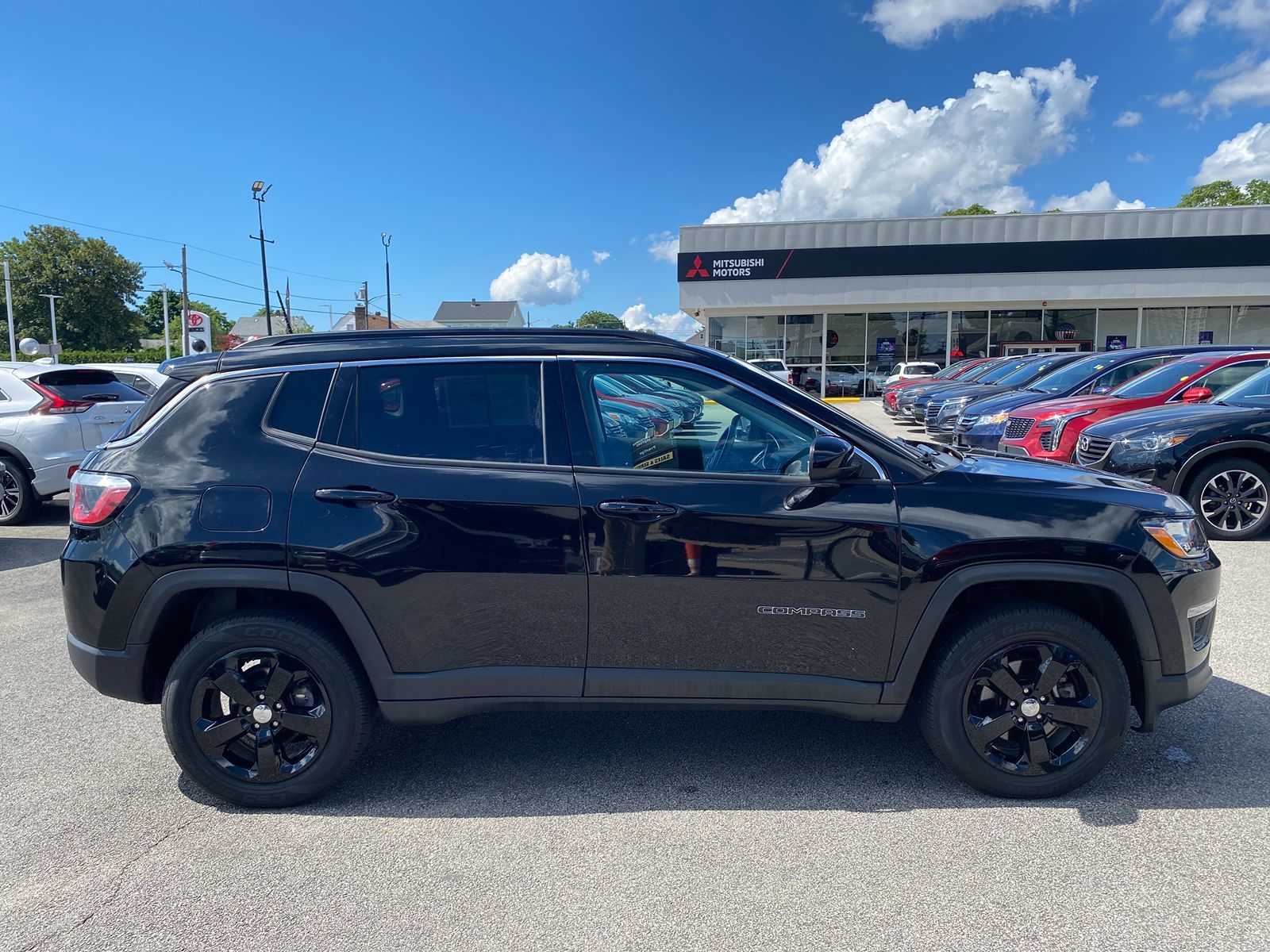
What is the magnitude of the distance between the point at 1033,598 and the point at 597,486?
1753 millimetres

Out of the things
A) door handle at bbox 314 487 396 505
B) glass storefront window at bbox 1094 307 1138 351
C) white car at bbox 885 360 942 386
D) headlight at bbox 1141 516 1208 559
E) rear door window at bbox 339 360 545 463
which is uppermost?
glass storefront window at bbox 1094 307 1138 351

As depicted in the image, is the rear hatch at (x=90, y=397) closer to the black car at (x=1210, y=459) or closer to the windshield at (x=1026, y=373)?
the black car at (x=1210, y=459)

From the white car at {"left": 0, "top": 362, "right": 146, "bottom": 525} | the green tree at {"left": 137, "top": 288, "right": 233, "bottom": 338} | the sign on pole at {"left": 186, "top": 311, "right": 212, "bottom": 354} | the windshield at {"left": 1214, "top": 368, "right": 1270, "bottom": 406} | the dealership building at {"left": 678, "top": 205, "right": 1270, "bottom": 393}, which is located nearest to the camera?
the windshield at {"left": 1214, "top": 368, "right": 1270, "bottom": 406}

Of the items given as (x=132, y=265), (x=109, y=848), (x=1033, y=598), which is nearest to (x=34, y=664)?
(x=109, y=848)

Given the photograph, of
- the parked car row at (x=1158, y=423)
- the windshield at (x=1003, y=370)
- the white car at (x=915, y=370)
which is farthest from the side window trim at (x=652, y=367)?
the white car at (x=915, y=370)

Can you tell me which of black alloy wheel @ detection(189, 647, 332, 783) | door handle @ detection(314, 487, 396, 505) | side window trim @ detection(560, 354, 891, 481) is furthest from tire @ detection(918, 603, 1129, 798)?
black alloy wheel @ detection(189, 647, 332, 783)

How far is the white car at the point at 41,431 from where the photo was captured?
28.2ft

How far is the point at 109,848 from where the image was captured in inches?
115

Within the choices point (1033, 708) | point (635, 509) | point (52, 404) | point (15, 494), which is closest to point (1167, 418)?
point (1033, 708)

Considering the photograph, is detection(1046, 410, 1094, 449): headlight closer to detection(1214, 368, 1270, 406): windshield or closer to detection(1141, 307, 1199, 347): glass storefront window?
detection(1214, 368, 1270, 406): windshield

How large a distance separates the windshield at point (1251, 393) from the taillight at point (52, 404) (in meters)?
11.9

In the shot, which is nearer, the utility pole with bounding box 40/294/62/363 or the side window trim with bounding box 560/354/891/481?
the side window trim with bounding box 560/354/891/481

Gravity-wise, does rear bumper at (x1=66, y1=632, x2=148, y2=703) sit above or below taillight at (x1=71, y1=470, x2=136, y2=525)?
below

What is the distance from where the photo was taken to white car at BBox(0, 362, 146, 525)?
28.2ft
